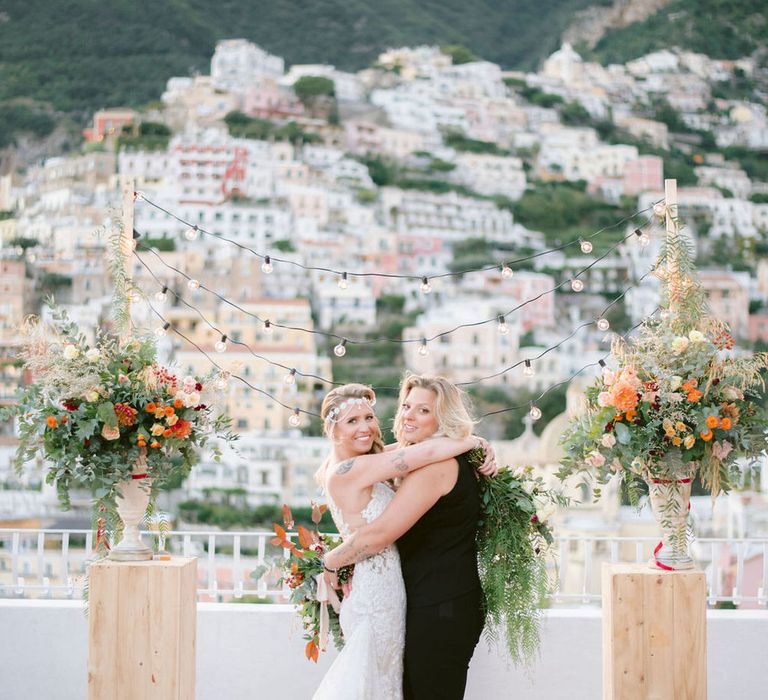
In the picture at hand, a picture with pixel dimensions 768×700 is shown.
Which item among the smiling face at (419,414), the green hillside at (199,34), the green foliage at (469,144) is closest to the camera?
the smiling face at (419,414)

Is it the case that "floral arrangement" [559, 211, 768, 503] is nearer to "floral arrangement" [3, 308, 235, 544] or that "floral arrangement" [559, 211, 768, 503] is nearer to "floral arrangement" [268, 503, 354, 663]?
"floral arrangement" [268, 503, 354, 663]

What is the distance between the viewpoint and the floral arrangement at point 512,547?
2803 mm

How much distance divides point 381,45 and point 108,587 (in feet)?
202

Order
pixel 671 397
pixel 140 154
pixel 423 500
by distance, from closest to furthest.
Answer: pixel 423 500 < pixel 671 397 < pixel 140 154

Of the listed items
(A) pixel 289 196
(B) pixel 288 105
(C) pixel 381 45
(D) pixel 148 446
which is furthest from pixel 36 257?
(D) pixel 148 446

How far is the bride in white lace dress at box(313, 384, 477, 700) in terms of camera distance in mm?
2490

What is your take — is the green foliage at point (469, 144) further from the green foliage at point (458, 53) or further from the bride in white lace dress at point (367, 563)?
the bride in white lace dress at point (367, 563)

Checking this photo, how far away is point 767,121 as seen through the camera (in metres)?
56.9

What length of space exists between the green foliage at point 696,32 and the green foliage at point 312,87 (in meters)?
16.2

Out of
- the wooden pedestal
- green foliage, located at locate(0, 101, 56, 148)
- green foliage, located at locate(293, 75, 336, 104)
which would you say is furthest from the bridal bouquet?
green foliage, located at locate(293, 75, 336, 104)

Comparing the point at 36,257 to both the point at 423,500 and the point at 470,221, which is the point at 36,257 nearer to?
the point at 470,221

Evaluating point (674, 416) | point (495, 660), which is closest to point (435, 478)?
point (674, 416)

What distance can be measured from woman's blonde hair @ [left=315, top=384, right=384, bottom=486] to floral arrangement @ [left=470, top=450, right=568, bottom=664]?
1.10 feet

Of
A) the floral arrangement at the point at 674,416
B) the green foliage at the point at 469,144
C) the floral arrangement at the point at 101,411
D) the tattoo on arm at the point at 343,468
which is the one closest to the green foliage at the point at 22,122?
the green foliage at the point at 469,144
